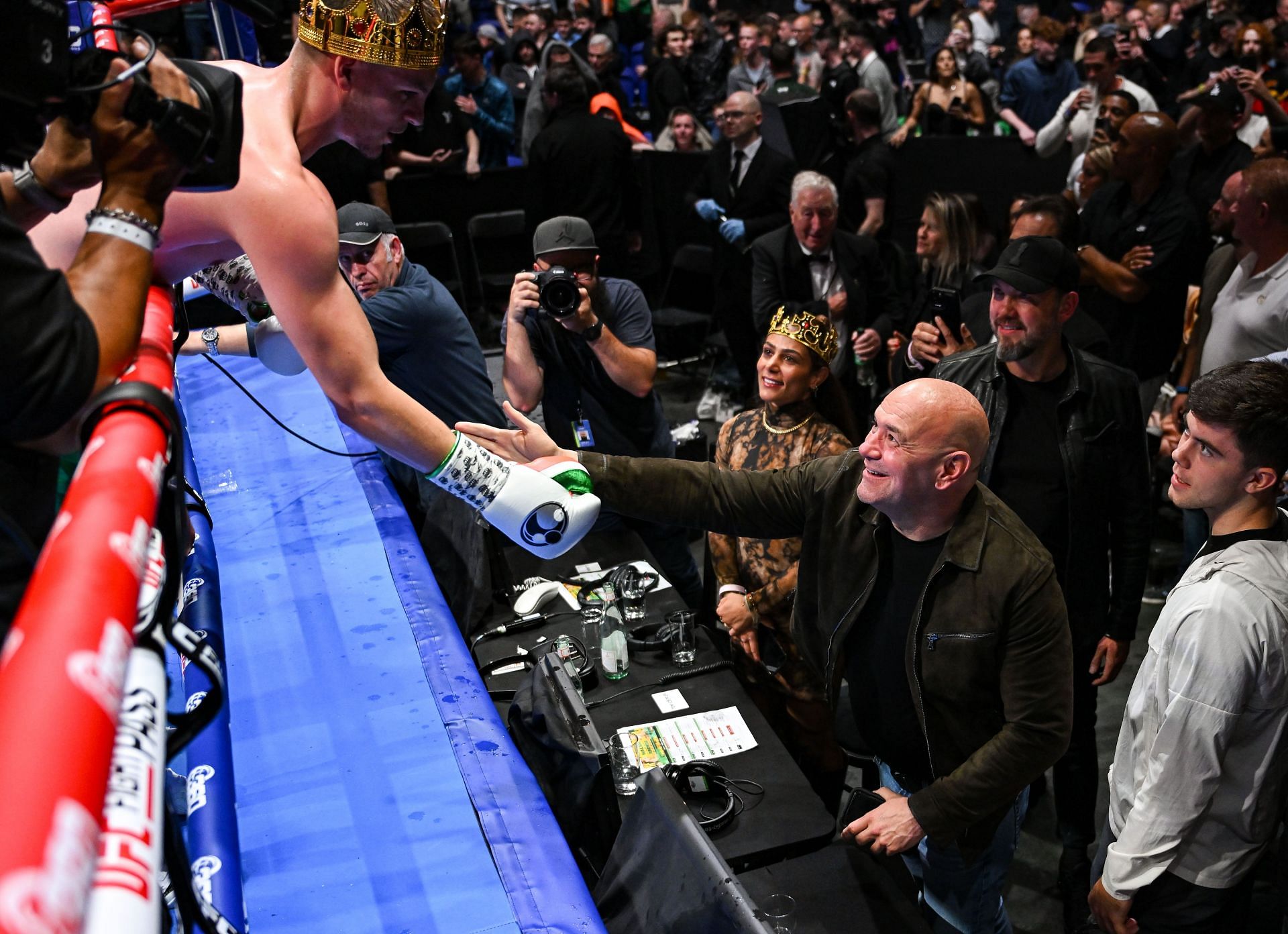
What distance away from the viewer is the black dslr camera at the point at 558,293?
147 inches

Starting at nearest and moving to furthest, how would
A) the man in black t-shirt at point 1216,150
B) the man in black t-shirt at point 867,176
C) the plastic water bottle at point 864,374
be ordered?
the plastic water bottle at point 864,374 → the man in black t-shirt at point 1216,150 → the man in black t-shirt at point 867,176

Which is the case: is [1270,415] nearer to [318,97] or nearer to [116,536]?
[318,97]

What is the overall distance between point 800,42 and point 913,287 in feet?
18.3

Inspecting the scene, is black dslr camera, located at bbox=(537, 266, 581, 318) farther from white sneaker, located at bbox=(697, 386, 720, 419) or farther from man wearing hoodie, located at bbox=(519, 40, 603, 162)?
man wearing hoodie, located at bbox=(519, 40, 603, 162)

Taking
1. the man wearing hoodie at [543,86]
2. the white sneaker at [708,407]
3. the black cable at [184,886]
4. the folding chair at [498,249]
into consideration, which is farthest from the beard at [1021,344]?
the folding chair at [498,249]

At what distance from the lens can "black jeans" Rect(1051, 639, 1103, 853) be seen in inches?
128

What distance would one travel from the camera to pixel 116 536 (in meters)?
0.80

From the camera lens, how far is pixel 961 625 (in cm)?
237

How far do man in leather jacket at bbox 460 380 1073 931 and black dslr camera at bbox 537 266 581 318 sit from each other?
126 cm

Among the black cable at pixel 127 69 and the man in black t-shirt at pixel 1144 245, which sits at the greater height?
the black cable at pixel 127 69

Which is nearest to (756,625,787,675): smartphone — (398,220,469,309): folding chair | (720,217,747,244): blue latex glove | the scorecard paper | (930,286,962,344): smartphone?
the scorecard paper

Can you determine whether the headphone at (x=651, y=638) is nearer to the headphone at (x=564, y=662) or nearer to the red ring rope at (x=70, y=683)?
the headphone at (x=564, y=662)

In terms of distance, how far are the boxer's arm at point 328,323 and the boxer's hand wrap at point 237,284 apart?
0.75 meters

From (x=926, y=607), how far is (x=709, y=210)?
485 cm
